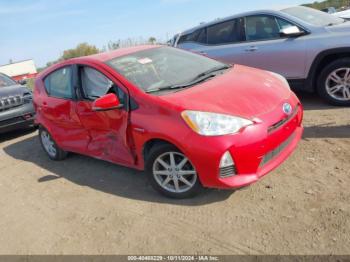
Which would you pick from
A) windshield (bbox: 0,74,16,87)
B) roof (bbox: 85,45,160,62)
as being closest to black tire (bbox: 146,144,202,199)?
roof (bbox: 85,45,160,62)

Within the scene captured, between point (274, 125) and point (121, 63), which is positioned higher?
point (121, 63)

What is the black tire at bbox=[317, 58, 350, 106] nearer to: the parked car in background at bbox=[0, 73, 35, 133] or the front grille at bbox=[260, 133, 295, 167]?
the front grille at bbox=[260, 133, 295, 167]

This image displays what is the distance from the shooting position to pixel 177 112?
146 inches

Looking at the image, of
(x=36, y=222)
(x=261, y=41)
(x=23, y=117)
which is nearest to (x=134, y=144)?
(x=36, y=222)

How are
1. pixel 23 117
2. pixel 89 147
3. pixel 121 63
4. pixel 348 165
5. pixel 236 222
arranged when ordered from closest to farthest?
1. pixel 236 222
2. pixel 348 165
3. pixel 121 63
4. pixel 89 147
5. pixel 23 117

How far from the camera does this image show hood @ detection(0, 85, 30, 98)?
781 cm

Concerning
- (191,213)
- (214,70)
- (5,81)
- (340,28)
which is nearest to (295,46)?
(340,28)

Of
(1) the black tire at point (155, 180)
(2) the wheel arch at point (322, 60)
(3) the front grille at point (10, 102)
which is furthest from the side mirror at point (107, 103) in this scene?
(3) the front grille at point (10, 102)

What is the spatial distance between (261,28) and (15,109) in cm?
510

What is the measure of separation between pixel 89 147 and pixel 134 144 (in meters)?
1.06

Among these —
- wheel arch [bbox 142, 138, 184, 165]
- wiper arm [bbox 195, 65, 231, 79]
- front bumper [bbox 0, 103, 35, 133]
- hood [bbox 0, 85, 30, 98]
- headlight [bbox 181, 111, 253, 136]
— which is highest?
wiper arm [bbox 195, 65, 231, 79]

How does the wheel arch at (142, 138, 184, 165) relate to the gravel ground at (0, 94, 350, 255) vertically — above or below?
above

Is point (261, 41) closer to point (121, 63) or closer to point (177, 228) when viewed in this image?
point (121, 63)

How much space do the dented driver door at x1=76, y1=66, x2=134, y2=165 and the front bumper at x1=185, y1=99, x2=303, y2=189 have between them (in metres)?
1.02
